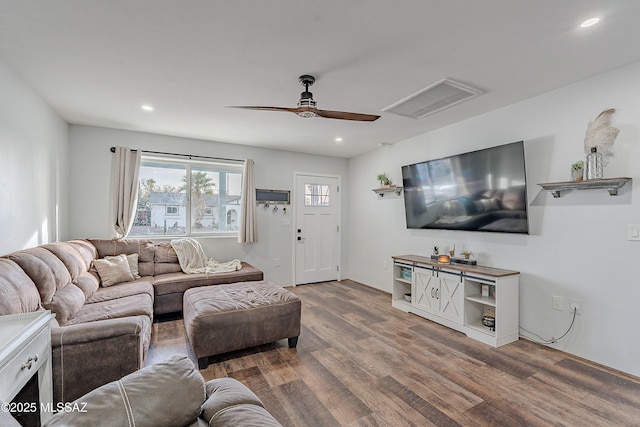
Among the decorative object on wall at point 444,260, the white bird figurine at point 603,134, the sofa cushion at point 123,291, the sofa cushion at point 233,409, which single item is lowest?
the sofa cushion at point 123,291

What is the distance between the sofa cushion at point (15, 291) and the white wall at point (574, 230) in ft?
13.7

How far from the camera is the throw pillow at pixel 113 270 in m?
3.41

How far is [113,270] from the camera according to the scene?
138 inches

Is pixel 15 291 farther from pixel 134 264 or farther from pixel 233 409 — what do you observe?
pixel 134 264

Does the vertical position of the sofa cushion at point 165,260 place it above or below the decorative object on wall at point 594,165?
below

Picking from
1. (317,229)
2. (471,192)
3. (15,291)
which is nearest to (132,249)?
(15,291)

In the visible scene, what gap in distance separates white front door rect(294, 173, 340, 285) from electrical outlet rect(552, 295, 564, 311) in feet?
11.8

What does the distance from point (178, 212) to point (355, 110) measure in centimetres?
312

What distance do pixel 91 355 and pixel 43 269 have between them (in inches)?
37.2

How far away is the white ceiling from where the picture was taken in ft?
5.74

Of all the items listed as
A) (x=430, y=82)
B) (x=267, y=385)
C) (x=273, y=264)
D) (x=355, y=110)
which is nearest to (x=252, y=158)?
(x=273, y=264)

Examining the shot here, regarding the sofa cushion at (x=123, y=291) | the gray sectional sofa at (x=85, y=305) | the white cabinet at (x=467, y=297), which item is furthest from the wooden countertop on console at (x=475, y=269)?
the sofa cushion at (x=123, y=291)

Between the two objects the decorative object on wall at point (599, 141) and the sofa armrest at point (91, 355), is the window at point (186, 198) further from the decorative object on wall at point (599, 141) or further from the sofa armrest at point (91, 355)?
the decorative object on wall at point (599, 141)

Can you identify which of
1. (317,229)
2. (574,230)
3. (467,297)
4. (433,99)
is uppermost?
(433,99)
